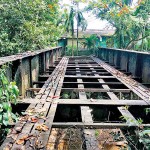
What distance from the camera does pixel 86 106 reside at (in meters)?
3.39

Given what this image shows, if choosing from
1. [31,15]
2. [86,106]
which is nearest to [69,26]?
A: [31,15]

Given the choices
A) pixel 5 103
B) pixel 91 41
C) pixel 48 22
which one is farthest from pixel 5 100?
pixel 91 41

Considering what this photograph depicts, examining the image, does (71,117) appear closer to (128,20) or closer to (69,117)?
(69,117)

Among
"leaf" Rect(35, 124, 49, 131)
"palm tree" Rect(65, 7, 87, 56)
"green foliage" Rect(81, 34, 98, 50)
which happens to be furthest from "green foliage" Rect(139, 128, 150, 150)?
"palm tree" Rect(65, 7, 87, 56)

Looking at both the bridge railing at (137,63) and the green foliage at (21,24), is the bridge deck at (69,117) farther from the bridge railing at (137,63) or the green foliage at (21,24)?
the green foliage at (21,24)

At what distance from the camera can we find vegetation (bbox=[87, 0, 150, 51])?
17050 mm

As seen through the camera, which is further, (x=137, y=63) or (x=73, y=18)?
(x=73, y=18)

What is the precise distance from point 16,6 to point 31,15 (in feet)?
3.14

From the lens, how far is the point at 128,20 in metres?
17.5

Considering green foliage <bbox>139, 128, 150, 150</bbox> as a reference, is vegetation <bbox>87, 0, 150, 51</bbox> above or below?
above

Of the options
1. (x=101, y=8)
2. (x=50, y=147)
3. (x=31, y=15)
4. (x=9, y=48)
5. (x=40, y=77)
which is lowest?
(x=50, y=147)

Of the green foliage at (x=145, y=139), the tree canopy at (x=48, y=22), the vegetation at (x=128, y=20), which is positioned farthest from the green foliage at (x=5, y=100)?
the vegetation at (x=128, y=20)

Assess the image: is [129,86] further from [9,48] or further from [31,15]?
[31,15]

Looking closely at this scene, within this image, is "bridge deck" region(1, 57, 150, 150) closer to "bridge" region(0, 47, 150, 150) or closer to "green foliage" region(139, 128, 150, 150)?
"bridge" region(0, 47, 150, 150)
